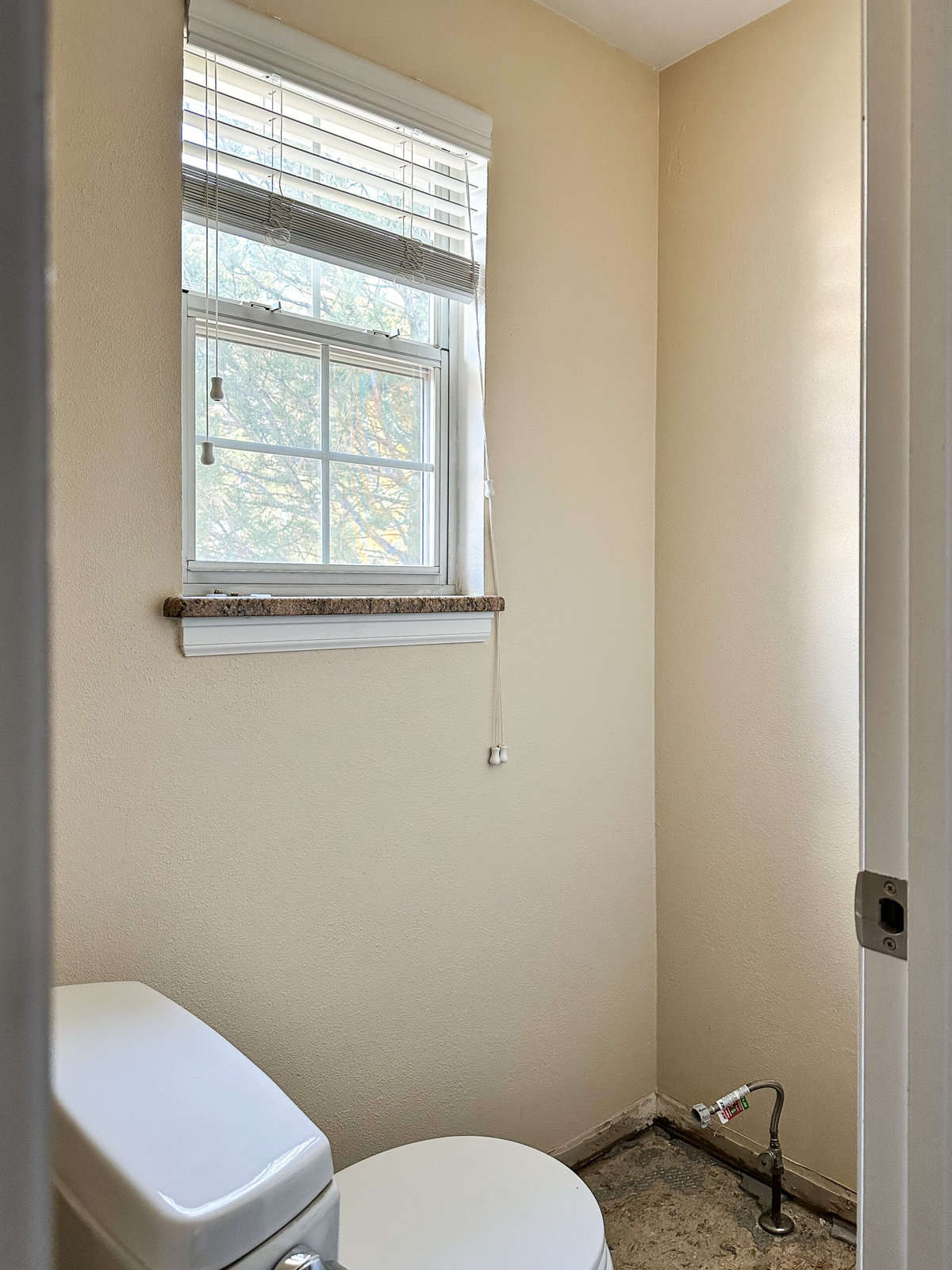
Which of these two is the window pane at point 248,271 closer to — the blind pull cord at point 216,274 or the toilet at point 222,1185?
the blind pull cord at point 216,274

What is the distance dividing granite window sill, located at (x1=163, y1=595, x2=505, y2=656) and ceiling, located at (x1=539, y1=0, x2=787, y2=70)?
4.17 ft

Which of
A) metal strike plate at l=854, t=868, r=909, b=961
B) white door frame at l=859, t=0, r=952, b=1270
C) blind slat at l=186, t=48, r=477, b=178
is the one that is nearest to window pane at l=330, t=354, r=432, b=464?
blind slat at l=186, t=48, r=477, b=178

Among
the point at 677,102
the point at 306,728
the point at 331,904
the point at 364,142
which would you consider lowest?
the point at 331,904

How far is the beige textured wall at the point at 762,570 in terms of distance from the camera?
5.82ft

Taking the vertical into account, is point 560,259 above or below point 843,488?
above

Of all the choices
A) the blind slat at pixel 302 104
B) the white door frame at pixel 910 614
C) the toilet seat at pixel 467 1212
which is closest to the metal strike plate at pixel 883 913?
the white door frame at pixel 910 614

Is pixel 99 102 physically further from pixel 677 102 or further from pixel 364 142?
pixel 677 102

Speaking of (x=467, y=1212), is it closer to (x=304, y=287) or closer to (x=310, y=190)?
(x=304, y=287)

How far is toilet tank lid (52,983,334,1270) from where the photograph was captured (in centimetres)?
74

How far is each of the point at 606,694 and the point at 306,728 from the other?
79 centimetres

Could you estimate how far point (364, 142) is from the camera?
1.63 metres

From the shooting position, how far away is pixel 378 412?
5.57 ft

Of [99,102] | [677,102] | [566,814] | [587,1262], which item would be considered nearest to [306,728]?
[566,814]

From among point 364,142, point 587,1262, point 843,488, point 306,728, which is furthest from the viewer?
point 843,488
